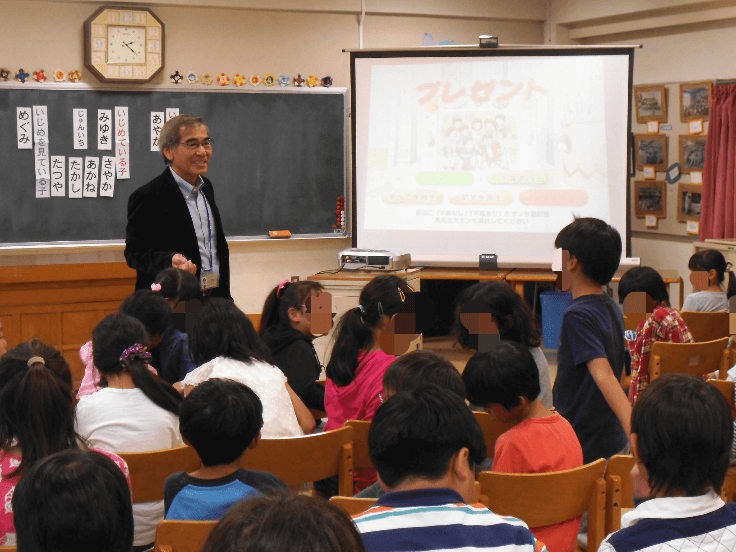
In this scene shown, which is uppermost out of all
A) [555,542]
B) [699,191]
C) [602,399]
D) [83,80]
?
[83,80]

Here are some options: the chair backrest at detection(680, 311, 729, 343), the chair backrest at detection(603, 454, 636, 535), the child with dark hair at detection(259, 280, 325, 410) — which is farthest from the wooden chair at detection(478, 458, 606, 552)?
the chair backrest at detection(680, 311, 729, 343)

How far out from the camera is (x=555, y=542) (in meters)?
1.86

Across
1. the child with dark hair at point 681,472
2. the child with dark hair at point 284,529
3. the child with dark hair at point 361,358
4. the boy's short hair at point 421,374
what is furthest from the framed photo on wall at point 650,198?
the child with dark hair at point 284,529

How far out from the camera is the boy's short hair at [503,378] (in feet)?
6.12

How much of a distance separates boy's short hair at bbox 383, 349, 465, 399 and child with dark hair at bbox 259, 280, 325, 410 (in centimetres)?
88

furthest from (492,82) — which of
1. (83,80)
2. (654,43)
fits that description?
(83,80)

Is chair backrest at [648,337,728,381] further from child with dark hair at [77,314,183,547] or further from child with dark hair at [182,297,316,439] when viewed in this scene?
child with dark hair at [77,314,183,547]

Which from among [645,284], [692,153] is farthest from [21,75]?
[692,153]

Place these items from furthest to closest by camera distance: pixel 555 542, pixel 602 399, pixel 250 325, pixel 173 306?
pixel 173 306, pixel 250 325, pixel 602 399, pixel 555 542

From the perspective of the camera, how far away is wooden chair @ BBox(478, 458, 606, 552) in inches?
66.8

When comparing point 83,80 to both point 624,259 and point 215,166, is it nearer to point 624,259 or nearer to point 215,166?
point 215,166

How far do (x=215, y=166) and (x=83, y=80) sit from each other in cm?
103

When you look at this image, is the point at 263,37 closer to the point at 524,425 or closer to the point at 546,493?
the point at 524,425

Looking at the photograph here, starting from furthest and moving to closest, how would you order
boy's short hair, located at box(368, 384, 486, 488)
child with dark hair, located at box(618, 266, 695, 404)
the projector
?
the projector → child with dark hair, located at box(618, 266, 695, 404) → boy's short hair, located at box(368, 384, 486, 488)
